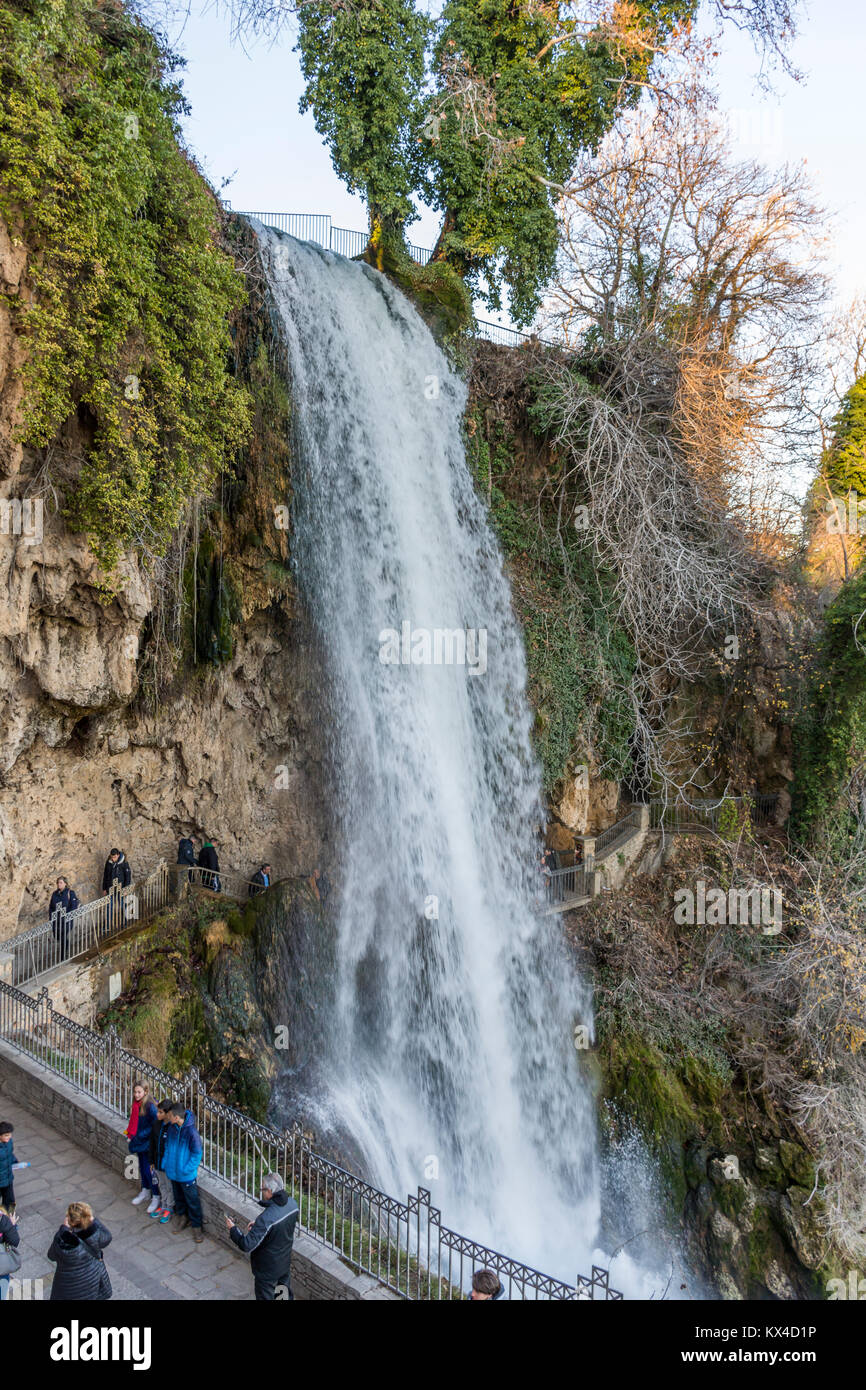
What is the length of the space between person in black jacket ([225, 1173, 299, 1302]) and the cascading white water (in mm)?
5718

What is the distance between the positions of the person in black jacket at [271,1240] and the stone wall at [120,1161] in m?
0.75

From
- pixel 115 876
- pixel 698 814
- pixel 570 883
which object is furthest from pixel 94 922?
pixel 698 814

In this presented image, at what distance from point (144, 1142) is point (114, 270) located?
825 cm

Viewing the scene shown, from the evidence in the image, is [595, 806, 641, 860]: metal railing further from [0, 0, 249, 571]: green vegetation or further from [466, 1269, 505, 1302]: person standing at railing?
[466, 1269, 505, 1302]: person standing at railing

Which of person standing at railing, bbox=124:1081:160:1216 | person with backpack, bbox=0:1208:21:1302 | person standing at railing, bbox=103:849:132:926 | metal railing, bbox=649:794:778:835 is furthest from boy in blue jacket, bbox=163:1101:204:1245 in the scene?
metal railing, bbox=649:794:778:835

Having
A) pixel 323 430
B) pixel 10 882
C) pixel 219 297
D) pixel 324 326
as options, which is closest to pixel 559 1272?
pixel 10 882

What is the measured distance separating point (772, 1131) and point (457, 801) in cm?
764

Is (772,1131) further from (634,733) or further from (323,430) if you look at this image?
(323,430)

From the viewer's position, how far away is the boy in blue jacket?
5.97m

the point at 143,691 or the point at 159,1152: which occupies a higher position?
the point at 143,691

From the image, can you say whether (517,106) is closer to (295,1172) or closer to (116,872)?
(116,872)

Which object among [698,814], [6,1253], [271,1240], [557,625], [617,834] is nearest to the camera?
[6,1253]

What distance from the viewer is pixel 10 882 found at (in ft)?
35.1

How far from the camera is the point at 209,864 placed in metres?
13.2
